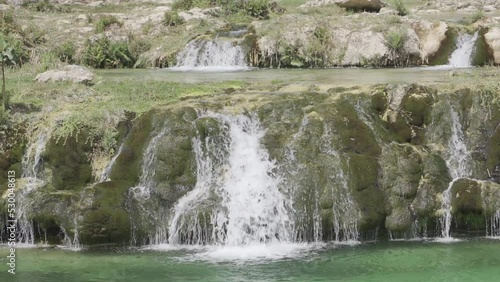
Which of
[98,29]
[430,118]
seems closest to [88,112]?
[430,118]

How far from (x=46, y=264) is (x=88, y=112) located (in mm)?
5004

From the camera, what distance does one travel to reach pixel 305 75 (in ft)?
78.9

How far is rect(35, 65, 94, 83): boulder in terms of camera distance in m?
21.4

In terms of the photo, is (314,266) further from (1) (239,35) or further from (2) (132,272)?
(1) (239,35)

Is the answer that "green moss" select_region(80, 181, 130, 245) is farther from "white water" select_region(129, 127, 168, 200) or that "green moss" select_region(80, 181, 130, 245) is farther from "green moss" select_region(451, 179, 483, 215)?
"green moss" select_region(451, 179, 483, 215)

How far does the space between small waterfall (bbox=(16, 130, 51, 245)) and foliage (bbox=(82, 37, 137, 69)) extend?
12378 millimetres

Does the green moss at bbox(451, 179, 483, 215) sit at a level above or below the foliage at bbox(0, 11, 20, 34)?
below

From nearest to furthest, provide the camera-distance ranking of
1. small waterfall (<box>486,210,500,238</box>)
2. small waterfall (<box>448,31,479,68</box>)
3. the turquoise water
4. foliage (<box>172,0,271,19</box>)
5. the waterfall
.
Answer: the turquoise water
the waterfall
small waterfall (<box>486,210,500,238</box>)
small waterfall (<box>448,31,479,68</box>)
foliage (<box>172,0,271,19</box>)

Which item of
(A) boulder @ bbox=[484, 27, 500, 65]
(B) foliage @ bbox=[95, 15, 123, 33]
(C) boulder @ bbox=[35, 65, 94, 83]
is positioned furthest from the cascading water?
(B) foliage @ bbox=[95, 15, 123, 33]

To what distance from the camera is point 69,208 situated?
14789 millimetres

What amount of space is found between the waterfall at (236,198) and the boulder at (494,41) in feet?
47.5

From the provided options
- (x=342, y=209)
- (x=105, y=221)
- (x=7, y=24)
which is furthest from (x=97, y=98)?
(x=7, y=24)

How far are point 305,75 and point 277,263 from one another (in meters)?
11.9

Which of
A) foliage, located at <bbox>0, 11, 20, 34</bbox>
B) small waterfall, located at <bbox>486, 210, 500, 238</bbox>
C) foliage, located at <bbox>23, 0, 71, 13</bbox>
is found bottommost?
small waterfall, located at <bbox>486, 210, 500, 238</bbox>
